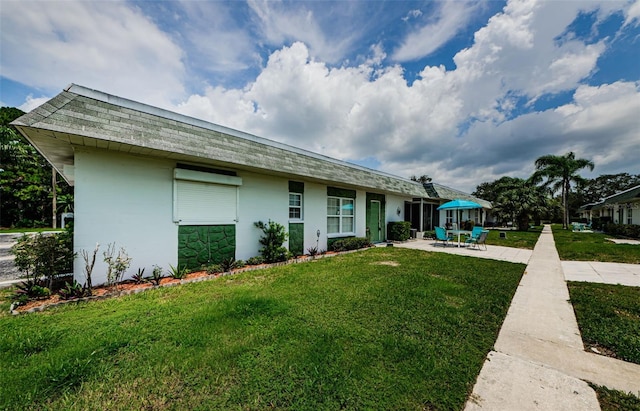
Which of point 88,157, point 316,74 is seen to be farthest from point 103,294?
point 316,74

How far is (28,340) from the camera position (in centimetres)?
310

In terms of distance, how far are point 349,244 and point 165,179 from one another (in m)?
7.79

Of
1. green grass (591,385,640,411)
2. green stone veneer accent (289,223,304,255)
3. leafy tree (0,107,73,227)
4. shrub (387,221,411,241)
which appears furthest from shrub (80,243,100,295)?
leafy tree (0,107,73,227)

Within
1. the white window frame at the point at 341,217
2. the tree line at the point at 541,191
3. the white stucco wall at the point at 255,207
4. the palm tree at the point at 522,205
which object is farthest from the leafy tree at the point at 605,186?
the white stucco wall at the point at 255,207

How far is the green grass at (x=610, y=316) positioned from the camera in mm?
3257

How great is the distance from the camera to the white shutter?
646 cm

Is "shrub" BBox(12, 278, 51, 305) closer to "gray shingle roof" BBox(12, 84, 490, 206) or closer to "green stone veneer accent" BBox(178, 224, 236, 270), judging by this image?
"green stone veneer accent" BBox(178, 224, 236, 270)

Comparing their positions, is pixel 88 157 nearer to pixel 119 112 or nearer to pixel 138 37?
pixel 119 112

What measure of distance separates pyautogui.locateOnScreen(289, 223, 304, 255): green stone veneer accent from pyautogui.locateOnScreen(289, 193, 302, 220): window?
1.11 feet

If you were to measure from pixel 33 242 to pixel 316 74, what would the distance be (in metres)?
10.9

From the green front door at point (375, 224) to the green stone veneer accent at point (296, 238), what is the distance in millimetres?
4927

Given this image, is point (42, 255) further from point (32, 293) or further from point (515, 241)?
point (515, 241)

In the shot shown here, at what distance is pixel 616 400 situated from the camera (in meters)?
2.27

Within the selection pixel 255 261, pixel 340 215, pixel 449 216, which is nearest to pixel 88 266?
pixel 255 261
